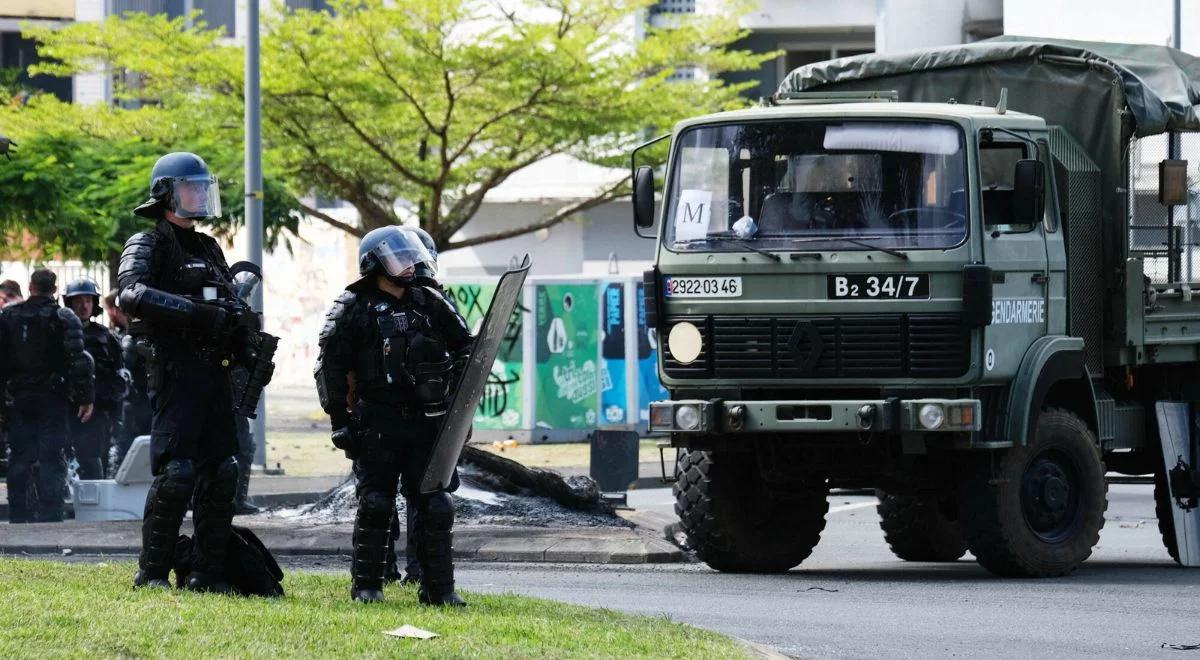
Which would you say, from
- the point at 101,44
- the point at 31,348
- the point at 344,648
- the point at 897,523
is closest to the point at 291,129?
the point at 101,44

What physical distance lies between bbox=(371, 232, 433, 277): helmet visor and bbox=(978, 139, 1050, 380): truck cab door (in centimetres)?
367

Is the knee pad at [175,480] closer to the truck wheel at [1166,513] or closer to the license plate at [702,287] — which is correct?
the license plate at [702,287]

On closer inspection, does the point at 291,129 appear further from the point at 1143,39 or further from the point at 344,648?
the point at 344,648

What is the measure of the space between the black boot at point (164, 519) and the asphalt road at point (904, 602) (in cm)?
226

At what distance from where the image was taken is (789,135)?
11.6 metres

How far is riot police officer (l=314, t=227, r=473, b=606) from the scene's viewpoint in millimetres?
8789

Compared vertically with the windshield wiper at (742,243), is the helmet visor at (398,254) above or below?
below

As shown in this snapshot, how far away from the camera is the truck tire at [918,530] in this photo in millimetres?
13164

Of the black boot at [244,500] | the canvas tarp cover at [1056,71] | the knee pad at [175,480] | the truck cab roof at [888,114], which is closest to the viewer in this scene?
the knee pad at [175,480]

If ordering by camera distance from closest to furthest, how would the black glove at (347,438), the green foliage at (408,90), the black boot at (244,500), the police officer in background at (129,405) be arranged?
the black glove at (347,438)
the black boot at (244,500)
the police officer in background at (129,405)
the green foliage at (408,90)

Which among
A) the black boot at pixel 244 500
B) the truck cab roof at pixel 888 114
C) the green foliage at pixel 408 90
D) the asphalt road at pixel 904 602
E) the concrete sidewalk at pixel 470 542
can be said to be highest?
the green foliage at pixel 408 90

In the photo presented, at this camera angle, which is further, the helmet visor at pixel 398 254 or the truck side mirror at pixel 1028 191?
the truck side mirror at pixel 1028 191

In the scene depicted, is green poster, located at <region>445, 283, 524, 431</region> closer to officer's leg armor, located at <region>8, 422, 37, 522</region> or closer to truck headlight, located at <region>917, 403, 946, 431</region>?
officer's leg armor, located at <region>8, 422, 37, 522</region>

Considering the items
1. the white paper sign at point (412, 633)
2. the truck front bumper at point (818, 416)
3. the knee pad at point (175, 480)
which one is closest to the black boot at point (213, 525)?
the knee pad at point (175, 480)
